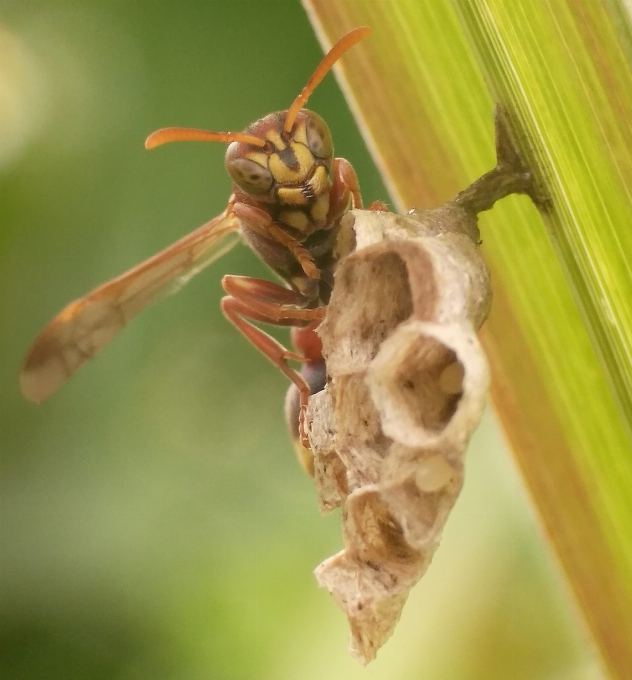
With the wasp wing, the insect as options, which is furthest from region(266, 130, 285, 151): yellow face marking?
the wasp wing

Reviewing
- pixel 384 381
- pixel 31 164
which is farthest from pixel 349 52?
pixel 31 164

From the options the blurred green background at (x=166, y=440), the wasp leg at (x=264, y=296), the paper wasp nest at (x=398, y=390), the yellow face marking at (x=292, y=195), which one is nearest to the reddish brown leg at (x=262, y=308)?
the wasp leg at (x=264, y=296)

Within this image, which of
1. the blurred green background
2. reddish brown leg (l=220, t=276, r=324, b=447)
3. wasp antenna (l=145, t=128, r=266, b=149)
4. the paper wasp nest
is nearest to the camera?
the paper wasp nest

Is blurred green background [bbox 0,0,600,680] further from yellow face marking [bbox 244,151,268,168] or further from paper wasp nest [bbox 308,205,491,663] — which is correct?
paper wasp nest [bbox 308,205,491,663]

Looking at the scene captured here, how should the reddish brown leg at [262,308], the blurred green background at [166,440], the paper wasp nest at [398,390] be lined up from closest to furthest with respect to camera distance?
1. the paper wasp nest at [398,390]
2. the reddish brown leg at [262,308]
3. the blurred green background at [166,440]

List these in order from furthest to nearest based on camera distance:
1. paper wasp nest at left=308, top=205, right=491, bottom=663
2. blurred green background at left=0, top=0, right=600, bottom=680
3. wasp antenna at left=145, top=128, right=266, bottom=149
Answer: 1. blurred green background at left=0, top=0, right=600, bottom=680
2. wasp antenna at left=145, top=128, right=266, bottom=149
3. paper wasp nest at left=308, top=205, right=491, bottom=663

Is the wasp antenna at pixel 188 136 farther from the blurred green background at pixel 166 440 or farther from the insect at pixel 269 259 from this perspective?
the blurred green background at pixel 166 440

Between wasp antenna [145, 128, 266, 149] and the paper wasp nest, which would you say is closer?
the paper wasp nest
